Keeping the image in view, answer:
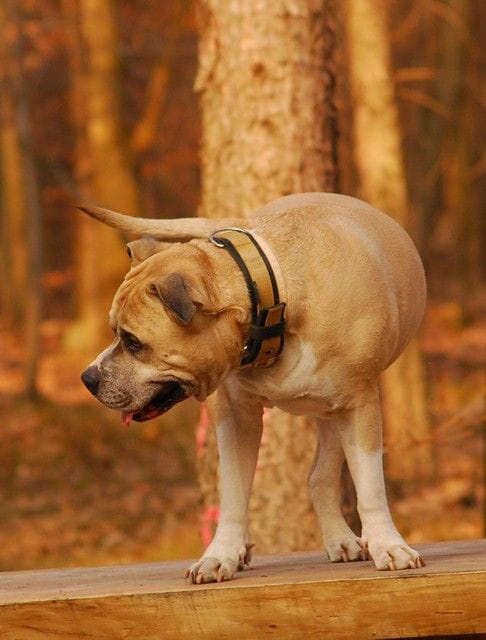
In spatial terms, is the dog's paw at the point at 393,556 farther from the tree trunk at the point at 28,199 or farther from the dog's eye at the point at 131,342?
the tree trunk at the point at 28,199

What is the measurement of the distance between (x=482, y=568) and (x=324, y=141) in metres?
3.25

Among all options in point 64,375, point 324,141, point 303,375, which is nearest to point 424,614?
point 303,375

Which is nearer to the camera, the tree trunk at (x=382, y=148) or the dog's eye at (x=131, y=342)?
the dog's eye at (x=131, y=342)

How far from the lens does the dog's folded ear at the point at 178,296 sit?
387cm

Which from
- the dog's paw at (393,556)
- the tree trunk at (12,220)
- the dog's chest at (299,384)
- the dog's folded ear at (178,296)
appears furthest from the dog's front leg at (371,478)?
the tree trunk at (12,220)

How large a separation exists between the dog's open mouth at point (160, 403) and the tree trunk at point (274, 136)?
2.46 m

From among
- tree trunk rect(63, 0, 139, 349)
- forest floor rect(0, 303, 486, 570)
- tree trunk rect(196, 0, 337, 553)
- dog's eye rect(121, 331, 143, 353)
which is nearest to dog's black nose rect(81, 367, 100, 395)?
dog's eye rect(121, 331, 143, 353)

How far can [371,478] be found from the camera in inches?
167

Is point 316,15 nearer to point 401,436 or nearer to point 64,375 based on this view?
point 401,436

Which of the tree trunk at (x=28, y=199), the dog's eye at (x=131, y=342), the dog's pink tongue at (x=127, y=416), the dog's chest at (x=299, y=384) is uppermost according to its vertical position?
the dog's eye at (x=131, y=342)

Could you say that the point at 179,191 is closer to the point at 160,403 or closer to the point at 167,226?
the point at 167,226

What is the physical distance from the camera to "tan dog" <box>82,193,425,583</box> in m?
4.00

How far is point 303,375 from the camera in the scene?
413 centimetres

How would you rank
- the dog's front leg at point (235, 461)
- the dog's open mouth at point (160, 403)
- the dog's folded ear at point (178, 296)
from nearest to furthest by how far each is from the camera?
the dog's folded ear at point (178, 296), the dog's open mouth at point (160, 403), the dog's front leg at point (235, 461)
